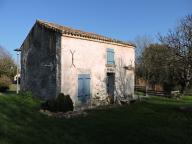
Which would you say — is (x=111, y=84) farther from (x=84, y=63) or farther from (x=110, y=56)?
(x=84, y=63)

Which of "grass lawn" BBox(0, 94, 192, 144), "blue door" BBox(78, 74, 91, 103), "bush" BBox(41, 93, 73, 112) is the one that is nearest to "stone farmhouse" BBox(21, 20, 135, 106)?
"blue door" BBox(78, 74, 91, 103)

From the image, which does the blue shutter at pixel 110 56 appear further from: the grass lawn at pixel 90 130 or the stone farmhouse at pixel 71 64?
the grass lawn at pixel 90 130

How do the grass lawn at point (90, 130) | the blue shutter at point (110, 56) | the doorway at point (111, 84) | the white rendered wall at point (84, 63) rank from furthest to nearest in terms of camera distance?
the doorway at point (111, 84), the blue shutter at point (110, 56), the white rendered wall at point (84, 63), the grass lawn at point (90, 130)

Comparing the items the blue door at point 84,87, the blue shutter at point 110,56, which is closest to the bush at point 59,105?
the blue door at point 84,87

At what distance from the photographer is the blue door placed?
2147 cm

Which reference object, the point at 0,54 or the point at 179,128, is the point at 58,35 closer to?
the point at 179,128

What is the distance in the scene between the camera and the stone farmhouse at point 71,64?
20.3 m

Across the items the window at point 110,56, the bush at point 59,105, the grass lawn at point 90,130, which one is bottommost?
the grass lawn at point 90,130

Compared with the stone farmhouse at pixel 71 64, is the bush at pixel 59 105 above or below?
below

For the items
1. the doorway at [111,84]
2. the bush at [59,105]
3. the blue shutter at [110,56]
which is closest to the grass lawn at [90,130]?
the bush at [59,105]

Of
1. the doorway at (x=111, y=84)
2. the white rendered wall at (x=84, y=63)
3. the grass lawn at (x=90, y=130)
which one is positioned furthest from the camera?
the doorway at (x=111, y=84)

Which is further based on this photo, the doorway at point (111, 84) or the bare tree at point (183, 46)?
the doorway at point (111, 84)

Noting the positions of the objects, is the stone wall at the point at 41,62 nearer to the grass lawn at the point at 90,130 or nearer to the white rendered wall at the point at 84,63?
the white rendered wall at the point at 84,63

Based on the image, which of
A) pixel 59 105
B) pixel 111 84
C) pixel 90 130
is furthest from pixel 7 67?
pixel 90 130
